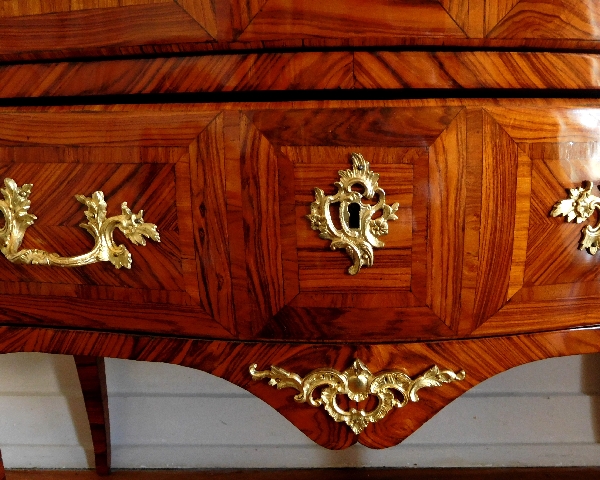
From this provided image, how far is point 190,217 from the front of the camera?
0.41 metres

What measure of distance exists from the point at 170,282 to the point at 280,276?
0.32 ft

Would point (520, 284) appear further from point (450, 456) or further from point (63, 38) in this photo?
point (450, 456)

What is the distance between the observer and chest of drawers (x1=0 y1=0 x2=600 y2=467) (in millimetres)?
378

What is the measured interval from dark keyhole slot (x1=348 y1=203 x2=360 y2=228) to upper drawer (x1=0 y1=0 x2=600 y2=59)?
0.12m

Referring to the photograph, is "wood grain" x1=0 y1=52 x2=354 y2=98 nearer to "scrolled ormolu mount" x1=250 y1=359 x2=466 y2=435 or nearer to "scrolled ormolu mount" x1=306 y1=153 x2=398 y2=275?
"scrolled ormolu mount" x1=306 y1=153 x2=398 y2=275

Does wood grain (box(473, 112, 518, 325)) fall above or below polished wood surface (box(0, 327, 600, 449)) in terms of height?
above

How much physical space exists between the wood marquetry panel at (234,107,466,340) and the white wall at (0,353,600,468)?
1.84 feet

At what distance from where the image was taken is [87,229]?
0.43 meters

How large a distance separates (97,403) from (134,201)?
1.90ft

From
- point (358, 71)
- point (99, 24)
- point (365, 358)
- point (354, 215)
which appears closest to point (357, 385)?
point (365, 358)

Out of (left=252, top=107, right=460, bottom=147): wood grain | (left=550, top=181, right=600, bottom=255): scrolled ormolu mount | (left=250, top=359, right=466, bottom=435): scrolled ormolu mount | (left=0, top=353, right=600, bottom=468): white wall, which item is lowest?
(left=0, top=353, right=600, bottom=468): white wall

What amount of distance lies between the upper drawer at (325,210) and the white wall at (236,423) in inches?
20.8

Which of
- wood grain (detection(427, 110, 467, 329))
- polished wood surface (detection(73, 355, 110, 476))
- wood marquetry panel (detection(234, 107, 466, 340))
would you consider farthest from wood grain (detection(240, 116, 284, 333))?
polished wood surface (detection(73, 355, 110, 476))

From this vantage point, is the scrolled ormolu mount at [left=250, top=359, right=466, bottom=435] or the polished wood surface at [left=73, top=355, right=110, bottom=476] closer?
the scrolled ormolu mount at [left=250, top=359, right=466, bottom=435]
